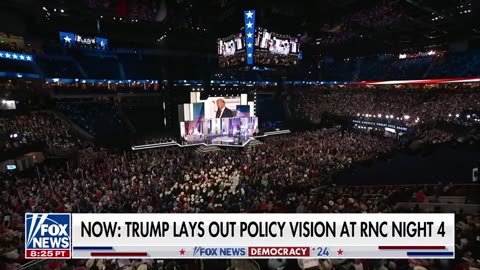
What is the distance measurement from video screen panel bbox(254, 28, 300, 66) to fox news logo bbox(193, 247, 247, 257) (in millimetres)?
23111

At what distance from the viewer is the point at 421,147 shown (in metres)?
21.2

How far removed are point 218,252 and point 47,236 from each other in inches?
141

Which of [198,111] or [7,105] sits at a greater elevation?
[7,105]

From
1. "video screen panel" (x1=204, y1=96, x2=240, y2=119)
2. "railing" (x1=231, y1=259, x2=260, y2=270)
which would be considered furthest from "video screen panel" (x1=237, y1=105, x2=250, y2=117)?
"railing" (x1=231, y1=259, x2=260, y2=270)

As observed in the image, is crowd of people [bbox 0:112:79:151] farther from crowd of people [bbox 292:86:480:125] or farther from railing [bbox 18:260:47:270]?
crowd of people [bbox 292:86:480:125]

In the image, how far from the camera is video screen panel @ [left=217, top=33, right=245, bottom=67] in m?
27.1

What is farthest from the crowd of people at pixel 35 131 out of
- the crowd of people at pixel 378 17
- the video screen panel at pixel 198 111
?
the crowd of people at pixel 378 17

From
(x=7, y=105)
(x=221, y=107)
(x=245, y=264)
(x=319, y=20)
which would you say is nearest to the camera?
(x=245, y=264)

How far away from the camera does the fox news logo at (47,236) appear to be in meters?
5.68

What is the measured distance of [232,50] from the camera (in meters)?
28.7

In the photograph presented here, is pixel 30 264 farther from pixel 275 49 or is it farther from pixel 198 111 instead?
pixel 275 49

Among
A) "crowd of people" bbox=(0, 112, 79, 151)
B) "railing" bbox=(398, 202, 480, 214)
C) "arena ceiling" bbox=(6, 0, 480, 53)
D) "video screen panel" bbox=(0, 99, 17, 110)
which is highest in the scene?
"arena ceiling" bbox=(6, 0, 480, 53)

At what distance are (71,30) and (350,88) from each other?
40568mm

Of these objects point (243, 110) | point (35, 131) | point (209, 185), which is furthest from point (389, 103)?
point (35, 131)
